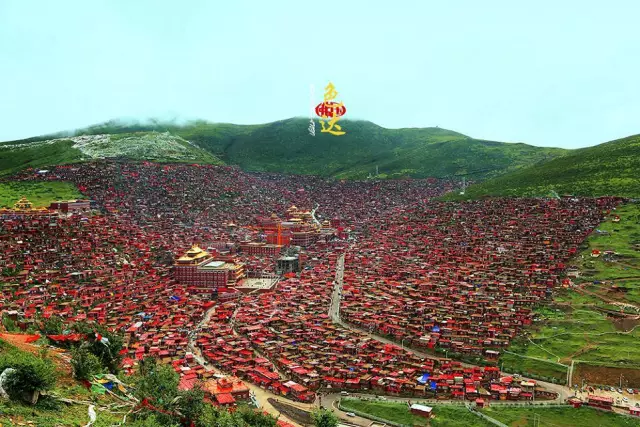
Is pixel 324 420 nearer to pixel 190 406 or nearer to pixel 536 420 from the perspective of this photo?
pixel 190 406

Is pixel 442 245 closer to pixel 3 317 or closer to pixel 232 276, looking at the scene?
pixel 232 276

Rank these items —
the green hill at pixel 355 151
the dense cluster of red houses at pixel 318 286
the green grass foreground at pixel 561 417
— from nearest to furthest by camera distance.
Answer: the green grass foreground at pixel 561 417
the dense cluster of red houses at pixel 318 286
the green hill at pixel 355 151

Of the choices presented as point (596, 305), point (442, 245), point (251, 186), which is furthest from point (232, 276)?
point (251, 186)

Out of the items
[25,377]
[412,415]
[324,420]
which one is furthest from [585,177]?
[25,377]

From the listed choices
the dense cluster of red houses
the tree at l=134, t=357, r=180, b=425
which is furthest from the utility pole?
the tree at l=134, t=357, r=180, b=425

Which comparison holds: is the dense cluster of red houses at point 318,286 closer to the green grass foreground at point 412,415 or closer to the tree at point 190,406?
the green grass foreground at point 412,415

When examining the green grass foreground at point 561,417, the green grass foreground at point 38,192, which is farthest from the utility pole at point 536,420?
the green grass foreground at point 38,192

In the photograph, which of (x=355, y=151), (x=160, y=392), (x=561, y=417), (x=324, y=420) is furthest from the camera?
(x=355, y=151)
